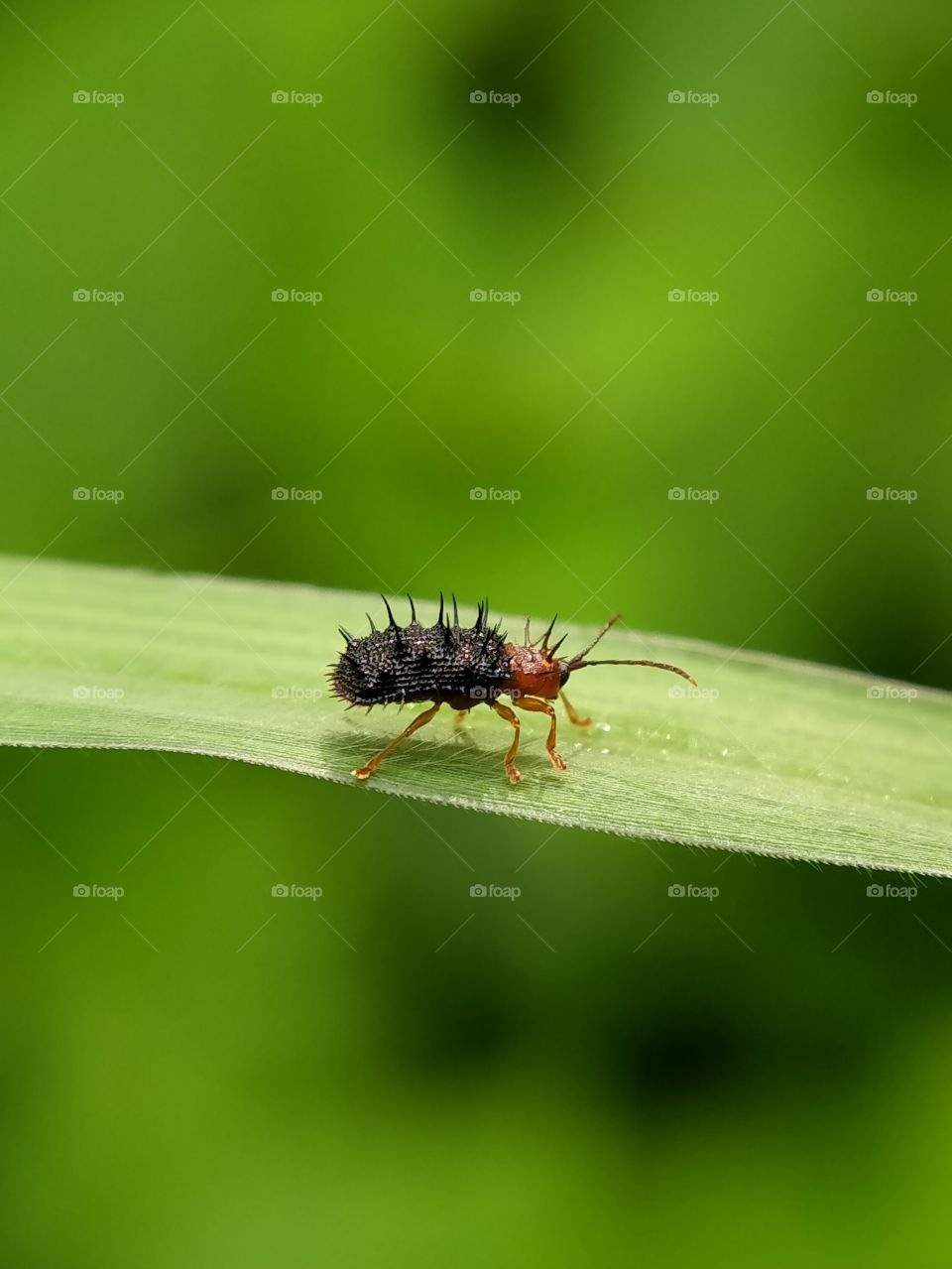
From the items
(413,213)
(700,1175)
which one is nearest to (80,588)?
(413,213)

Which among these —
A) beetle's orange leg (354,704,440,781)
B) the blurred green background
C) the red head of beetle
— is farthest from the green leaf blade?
the blurred green background

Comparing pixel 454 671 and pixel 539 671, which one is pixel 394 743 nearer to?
pixel 454 671

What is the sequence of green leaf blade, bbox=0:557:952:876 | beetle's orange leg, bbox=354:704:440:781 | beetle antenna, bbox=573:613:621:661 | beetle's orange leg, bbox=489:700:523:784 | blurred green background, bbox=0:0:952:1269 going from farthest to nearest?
beetle antenna, bbox=573:613:621:661 → blurred green background, bbox=0:0:952:1269 → beetle's orange leg, bbox=489:700:523:784 → beetle's orange leg, bbox=354:704:440:781 → green leaf blade, bbox=0:557:952:876

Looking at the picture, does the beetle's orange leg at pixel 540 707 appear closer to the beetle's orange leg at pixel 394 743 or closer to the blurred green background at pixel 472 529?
the beetle's orange leg at pixel 394 743

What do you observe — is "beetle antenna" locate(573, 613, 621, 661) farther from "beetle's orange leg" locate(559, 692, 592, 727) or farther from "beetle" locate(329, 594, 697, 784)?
"beetle's orange leg" locate(559, 692, 592, 727)

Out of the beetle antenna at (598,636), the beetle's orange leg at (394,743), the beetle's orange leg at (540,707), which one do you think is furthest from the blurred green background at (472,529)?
the beetle antenna at (598,636)

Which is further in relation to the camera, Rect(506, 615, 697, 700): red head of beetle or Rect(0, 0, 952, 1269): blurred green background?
Rect(506, 615, 697, 700): red head of beetle
